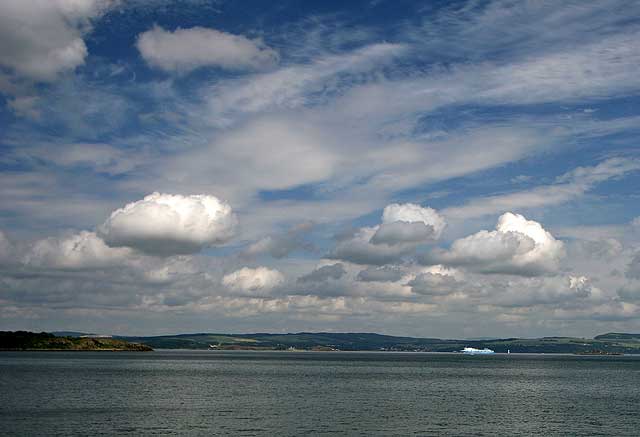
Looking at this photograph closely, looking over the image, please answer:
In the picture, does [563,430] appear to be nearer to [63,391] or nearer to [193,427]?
[193,427]

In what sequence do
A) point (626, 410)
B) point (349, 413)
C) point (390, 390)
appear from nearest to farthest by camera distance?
point (349, 413) → point (626, 410) → point (390, 390)

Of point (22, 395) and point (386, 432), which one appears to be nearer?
point (386, 432)

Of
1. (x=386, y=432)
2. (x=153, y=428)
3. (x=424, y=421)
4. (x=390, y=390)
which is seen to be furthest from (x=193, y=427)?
(x=390, y=390)

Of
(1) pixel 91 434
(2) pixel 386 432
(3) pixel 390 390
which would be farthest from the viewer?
(3) pixel 390 390

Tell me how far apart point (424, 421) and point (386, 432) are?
13.1 metres

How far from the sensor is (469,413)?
341ft

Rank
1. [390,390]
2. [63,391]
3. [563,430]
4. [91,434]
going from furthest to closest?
[390,390]
[63,391]
[563,430]
[91,434]

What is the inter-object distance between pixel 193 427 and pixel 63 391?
60.8 m

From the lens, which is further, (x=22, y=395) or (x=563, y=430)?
(x=22, y=395)

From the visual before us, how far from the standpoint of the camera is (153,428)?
81375 millimetres

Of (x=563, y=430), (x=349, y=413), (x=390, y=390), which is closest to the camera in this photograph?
(x=563, y=430)

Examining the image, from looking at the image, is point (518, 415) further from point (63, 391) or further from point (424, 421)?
point (63, 391)

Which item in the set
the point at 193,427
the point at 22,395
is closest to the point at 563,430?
the point at 193,427

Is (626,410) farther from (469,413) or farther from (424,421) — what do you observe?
(424,421)
